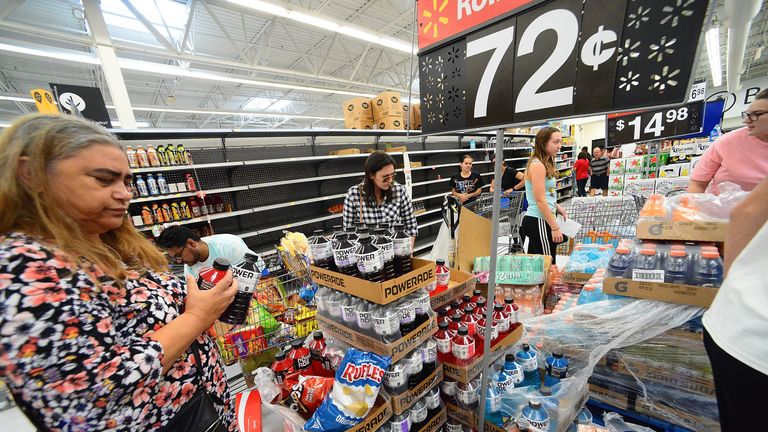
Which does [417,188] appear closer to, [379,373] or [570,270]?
[570,270]

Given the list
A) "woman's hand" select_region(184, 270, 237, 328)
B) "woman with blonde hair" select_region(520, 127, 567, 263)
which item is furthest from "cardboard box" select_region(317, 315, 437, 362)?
"woman with blonde hair" select_region(520, 127, 567, 263)

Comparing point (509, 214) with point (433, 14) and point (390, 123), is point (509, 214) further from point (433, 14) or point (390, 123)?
point (433, 14)

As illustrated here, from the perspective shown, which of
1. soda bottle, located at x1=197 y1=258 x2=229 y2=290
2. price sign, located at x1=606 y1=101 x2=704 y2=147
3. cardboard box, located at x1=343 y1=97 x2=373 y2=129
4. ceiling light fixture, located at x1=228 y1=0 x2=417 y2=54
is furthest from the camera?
cardboard box, located at x1=343 y1=97 x2=373 y2=129

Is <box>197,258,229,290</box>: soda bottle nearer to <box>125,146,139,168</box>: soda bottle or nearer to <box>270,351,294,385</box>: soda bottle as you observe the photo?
<box>270,351,294,385</box>: soda bottle

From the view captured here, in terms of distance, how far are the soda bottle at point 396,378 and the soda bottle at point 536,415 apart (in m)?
0.50

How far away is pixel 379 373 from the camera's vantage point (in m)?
1.09

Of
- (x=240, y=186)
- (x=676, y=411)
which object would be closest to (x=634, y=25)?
(x=676, y=411)

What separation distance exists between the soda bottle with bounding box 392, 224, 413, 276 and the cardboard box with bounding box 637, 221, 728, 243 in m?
1.20

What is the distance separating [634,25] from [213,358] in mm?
1573

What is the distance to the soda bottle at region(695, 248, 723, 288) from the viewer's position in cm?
111

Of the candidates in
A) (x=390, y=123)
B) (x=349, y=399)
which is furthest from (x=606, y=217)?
(x=390, y=123)

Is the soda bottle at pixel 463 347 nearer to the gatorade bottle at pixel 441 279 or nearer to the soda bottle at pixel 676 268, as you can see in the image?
the gatorade bottle at pixel 441 279

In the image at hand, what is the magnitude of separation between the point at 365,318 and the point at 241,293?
0.52 meters

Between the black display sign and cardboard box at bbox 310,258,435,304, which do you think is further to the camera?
cardboard box at bbox 310,258,435,304
